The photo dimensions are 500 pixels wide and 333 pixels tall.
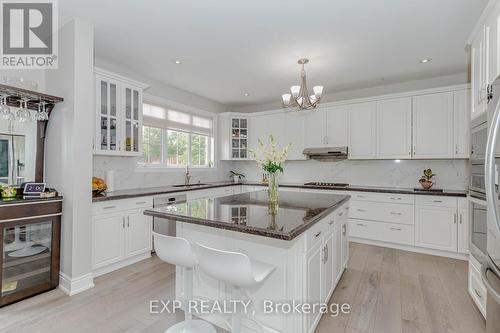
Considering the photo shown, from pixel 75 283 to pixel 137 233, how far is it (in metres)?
0.86

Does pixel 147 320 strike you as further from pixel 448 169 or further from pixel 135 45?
pixel 448 169

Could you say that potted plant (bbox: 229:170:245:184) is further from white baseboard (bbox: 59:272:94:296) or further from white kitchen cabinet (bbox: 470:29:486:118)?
white kitchen cabinet (bbox: 470:29:486:118)

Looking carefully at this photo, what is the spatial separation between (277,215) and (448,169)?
147 inches

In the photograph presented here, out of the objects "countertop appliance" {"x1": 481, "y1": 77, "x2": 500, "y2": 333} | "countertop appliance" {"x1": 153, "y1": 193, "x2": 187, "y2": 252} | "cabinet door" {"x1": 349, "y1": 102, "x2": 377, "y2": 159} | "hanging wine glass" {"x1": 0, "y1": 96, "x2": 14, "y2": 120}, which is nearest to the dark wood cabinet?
"hanging wine glass" {"x1": 0, "y1": 96, "x2": 14, "y2": 120}

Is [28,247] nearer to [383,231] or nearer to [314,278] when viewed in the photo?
[314,278]

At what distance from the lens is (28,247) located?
2.38m

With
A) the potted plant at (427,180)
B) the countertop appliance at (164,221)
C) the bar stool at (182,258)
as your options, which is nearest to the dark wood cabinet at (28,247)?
the countertop appliance at (164,221)

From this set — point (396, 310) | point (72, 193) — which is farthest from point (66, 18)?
point (396, 310)

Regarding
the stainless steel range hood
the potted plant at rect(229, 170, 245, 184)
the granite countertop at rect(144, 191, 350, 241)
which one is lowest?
the granite countertop at rect(144, 191, 350, 241)

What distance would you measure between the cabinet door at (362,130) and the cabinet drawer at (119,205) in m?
3.47

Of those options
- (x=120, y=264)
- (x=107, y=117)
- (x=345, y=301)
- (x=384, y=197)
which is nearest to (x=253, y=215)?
(x=345, y=301)

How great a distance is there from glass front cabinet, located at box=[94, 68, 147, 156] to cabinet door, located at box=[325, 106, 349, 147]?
327 centimetres

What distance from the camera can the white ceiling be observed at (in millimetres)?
2258

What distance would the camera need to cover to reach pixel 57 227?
2498mm
